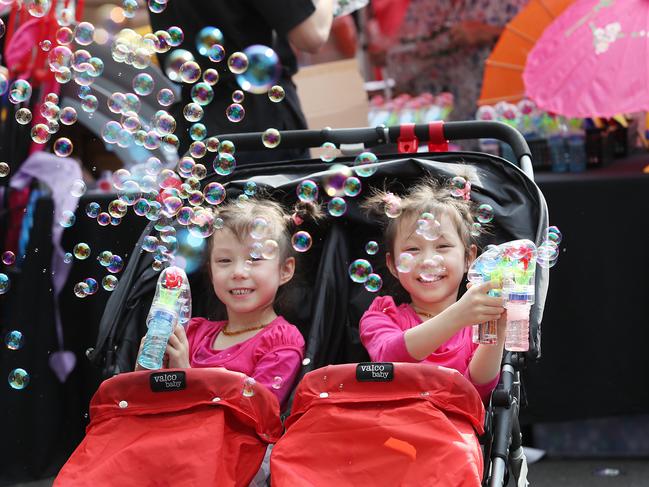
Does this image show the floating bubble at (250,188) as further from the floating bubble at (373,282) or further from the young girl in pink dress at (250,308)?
the floating bubble at (373,282)

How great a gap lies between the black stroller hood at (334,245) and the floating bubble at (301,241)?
158 mm

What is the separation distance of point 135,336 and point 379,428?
1.00 m

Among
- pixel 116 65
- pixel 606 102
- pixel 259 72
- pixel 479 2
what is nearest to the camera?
pixel 259 72

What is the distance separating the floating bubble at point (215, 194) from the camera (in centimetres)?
315

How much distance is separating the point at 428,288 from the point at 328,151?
67cm

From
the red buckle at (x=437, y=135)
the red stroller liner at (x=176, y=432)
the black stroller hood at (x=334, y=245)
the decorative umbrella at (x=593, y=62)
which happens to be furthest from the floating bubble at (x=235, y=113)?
the decorative umbrella at (x=593, y=62)

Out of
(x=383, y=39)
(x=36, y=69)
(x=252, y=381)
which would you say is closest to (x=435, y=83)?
(x=383, y=39)

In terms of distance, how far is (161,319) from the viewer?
8.86 feet

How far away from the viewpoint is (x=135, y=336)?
3.07 metres

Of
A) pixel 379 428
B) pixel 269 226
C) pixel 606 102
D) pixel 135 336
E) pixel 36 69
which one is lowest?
pixel 379 428

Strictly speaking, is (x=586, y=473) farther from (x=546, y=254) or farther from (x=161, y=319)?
(x=161, y=319)

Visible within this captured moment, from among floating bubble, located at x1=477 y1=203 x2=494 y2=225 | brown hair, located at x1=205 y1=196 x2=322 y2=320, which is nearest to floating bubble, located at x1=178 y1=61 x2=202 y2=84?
brown hair, located at x1=205 y1=196 x2=322 y2=320

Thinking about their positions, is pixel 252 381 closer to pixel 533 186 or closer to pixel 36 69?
pixel 533 186

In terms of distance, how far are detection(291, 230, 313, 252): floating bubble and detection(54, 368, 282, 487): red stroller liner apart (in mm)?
604
